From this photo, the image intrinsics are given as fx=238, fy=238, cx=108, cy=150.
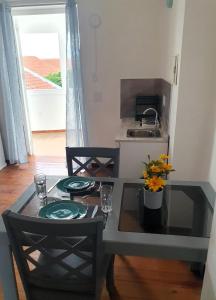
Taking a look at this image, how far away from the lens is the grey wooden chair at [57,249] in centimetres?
89

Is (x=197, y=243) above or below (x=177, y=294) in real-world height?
above

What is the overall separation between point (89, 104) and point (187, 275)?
7.93ft

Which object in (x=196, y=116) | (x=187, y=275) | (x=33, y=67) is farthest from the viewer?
(x=33, y=67)

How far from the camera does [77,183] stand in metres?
1.55

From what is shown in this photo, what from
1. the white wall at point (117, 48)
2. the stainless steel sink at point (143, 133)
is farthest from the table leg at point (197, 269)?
the white wall at point (117, 48)

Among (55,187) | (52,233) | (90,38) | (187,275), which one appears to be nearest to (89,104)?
(90,38)

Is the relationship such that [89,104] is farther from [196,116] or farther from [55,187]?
[55,187]

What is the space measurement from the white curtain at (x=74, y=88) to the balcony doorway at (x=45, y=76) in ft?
3.50

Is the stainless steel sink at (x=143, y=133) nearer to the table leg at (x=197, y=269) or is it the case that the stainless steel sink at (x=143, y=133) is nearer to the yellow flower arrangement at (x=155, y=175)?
the table leg at (x=197, y=269)

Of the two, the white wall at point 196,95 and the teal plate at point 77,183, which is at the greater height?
the white wall at point 196,95

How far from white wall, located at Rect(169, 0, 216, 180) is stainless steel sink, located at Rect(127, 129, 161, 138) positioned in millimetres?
683

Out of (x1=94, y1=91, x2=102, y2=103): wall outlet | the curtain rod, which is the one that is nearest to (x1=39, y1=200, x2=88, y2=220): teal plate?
(x1=94, y1=91, x2=102, y2=103): wall outlet

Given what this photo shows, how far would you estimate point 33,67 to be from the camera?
17.5 feet

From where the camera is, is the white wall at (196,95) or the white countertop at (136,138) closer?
the white wall at (196,95)
